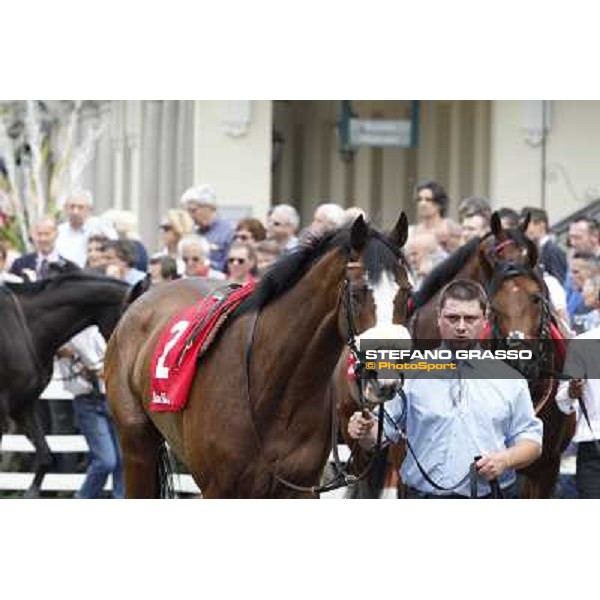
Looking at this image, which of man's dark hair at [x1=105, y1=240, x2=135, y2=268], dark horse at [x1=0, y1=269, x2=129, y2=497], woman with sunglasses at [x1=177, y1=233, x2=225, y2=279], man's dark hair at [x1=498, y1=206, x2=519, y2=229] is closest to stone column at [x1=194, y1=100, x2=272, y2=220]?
man's dark hair at [x1=105, y1=240, x2=135, y2=268]

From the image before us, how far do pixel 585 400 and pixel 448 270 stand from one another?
0.95 meters

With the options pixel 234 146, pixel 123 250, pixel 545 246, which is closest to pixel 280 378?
pixel 545 246

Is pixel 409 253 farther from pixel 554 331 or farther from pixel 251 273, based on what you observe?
pixel 554 331

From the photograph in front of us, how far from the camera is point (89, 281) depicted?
35.8 feet

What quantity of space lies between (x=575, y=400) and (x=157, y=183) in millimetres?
11658

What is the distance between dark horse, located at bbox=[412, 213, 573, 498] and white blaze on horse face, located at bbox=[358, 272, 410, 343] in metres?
1.50

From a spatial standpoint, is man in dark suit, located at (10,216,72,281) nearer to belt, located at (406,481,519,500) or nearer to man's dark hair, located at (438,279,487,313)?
belt, located at (406,481,519,500)

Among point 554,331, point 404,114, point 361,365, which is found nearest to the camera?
point 361,365

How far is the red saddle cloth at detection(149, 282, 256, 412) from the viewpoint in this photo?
6773 millimetres

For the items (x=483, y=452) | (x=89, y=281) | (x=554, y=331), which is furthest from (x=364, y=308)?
(x=89, y=281)

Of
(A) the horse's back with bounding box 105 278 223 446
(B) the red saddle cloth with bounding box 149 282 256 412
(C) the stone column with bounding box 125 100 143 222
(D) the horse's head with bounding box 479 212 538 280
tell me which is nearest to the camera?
(B) the red saddle cloth with bounding box 149 282 256 412

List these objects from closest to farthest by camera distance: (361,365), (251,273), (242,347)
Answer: (361,365), (242,347), (251,273)

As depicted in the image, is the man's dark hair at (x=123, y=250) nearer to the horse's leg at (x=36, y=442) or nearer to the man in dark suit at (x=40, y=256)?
the man in dark suit at (x=40, y=256)

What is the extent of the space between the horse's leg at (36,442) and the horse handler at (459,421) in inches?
194
